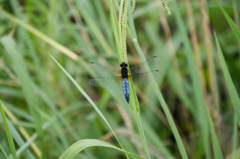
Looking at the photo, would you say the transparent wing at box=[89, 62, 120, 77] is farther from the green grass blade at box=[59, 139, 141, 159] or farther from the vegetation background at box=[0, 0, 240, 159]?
the green grass blade at box=[59, 139, 141, 159]

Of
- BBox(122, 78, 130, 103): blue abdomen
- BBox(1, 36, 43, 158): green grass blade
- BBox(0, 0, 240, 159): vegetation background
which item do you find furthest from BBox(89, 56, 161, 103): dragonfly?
BBox(1, 36, 43, 158): green grass blade

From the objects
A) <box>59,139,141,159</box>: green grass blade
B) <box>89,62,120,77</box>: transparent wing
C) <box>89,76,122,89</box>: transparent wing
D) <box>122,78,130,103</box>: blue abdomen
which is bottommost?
<box>59,139,141,159</box>: green grass blade

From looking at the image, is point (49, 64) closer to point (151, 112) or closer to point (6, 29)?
point (6, 29)

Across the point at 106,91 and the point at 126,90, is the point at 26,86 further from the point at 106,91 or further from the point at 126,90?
the point at 106,91

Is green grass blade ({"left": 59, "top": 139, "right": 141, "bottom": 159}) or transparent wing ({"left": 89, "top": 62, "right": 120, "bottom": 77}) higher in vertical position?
transparent wing ({"left": 89, "top": 62, "right": 120, "bottom": 77})

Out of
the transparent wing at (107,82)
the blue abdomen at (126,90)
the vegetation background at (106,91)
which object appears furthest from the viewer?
the vegetation background at (106,91)

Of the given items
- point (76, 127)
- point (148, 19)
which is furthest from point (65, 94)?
point (148, 19)

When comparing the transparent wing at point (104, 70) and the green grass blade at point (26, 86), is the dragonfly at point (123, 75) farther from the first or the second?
the green grass blade at point (26, 86)

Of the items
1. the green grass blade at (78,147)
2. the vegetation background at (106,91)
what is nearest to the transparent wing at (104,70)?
the vegetation background at (106,91)

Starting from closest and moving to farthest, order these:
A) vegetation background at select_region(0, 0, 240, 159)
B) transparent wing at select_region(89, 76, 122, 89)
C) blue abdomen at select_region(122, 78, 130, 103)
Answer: blue abdomen at select_region(122, 78, 130, 103) → transparent wing at select_region(89, 76, 122, 89) → vegetation background at select_region(0, 0, 240, 159)

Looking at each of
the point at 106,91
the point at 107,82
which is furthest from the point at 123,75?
the point at 106,91
